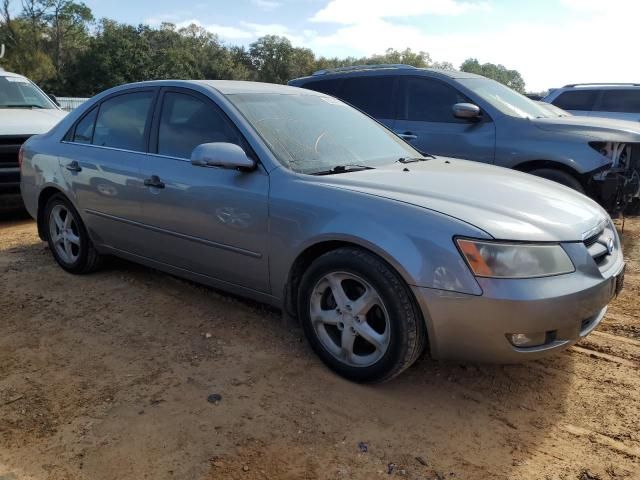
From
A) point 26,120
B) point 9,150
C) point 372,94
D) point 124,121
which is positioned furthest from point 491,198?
point 26,120

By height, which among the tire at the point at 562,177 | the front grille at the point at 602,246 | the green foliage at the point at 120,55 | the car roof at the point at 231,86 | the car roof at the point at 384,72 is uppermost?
the green foliage at the point at 120,55

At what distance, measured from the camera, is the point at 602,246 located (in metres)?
2.96

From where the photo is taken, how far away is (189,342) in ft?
11.5

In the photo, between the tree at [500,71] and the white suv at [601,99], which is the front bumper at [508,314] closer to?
the white suv at [601,99]

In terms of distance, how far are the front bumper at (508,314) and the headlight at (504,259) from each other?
0.04 m

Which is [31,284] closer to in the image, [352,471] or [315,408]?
[315,408]

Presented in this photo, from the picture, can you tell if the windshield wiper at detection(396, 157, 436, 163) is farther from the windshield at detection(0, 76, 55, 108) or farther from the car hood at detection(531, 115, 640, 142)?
the windshield at detection(0, 76, 55, 108)

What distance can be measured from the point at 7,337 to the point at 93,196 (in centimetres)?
125

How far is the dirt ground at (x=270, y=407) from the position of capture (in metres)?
2.39

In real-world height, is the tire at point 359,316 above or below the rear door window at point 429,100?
below

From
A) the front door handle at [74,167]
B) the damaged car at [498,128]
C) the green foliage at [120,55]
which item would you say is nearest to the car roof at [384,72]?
the damaged car at [498,128]

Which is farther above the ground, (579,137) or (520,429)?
(579,137)

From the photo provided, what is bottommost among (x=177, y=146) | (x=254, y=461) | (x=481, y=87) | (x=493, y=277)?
(x=254, y=461)

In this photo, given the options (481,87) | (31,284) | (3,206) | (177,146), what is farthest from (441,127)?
(3,206)
